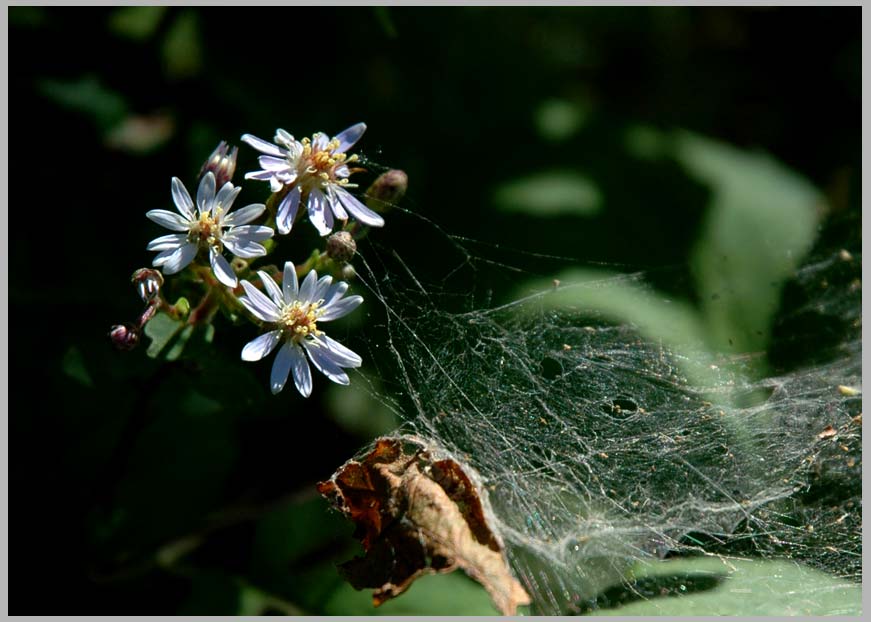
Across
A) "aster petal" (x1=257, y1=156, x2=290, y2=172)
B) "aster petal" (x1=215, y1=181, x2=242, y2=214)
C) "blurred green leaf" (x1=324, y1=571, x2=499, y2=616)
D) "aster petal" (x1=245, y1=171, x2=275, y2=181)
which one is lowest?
"blurred green leaf" (x1=324, y1=571, x2=499, y2=616)

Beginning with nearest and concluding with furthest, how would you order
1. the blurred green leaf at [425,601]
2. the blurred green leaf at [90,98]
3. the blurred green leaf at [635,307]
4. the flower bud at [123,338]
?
the flower bud at [123,338] → the blurred green leaf at [425,601] → the blurred green leaf at [635,307] → the blurred green leaf at [90,98]

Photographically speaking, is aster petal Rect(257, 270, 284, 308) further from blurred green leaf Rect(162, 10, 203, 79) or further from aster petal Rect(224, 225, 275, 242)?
blurred green leaf Rect(162, 10, 203, 79)

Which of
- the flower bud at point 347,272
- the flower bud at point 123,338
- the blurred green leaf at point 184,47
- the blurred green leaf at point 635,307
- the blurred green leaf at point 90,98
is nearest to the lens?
the flower bud at point 123,338

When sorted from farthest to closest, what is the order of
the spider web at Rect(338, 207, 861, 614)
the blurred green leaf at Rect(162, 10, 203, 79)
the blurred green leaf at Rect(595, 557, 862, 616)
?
the blurred green leaf at Rect(162, 10, 203, 79)
the spider web at Rect(338, 207, 861, 614)
the blurred green leaf at Rect(595, 557, 862, 616)

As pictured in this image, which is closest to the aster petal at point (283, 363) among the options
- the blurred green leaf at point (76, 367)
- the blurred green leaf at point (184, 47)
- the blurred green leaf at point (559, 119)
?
the blurred green leaf at point (76, 367)

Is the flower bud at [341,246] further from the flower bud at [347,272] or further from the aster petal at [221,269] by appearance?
the aster petal at [221,269]

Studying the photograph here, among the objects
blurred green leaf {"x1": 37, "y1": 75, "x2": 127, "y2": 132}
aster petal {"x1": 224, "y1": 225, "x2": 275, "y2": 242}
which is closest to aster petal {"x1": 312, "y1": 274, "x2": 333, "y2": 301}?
aster petal {"x1": 224, "y1": 225, "x2": 275, "y2": 242}
